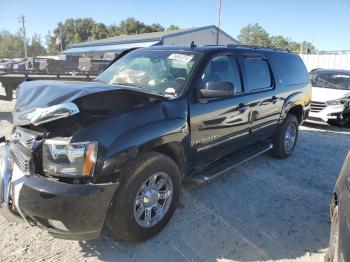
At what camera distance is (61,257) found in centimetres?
311

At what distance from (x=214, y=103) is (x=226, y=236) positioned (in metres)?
1.48

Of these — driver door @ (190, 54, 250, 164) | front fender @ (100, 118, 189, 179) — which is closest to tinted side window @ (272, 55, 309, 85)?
driver door @ (190, 54, 250, 164)

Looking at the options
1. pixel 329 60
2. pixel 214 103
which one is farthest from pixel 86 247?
pixel 329 60

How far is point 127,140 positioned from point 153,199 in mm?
791

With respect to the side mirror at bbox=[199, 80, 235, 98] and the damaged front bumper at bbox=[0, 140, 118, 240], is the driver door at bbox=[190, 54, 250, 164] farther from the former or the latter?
the damaged front bumper at bbox=[0, 140, 118, 240]

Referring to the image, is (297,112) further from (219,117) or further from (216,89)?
(216,89)

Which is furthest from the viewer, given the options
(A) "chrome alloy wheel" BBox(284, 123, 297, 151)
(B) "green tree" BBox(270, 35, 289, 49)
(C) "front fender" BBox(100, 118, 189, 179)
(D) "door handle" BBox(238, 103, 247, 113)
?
(B) "green tree" BBox(270, 35, 289, 49)

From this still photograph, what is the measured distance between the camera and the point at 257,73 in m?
5.04

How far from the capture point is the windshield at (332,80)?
10.2 metres


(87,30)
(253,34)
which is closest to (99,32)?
(87,30)

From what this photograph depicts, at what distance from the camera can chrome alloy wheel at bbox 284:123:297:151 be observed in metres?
6.18

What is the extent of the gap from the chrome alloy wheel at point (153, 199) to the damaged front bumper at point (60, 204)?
456 mm

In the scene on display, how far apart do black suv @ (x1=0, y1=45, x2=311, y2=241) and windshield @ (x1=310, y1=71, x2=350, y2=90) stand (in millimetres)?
6541

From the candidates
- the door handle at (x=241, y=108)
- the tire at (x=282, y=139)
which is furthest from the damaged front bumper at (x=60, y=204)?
the tire at (x=282, y=139)
